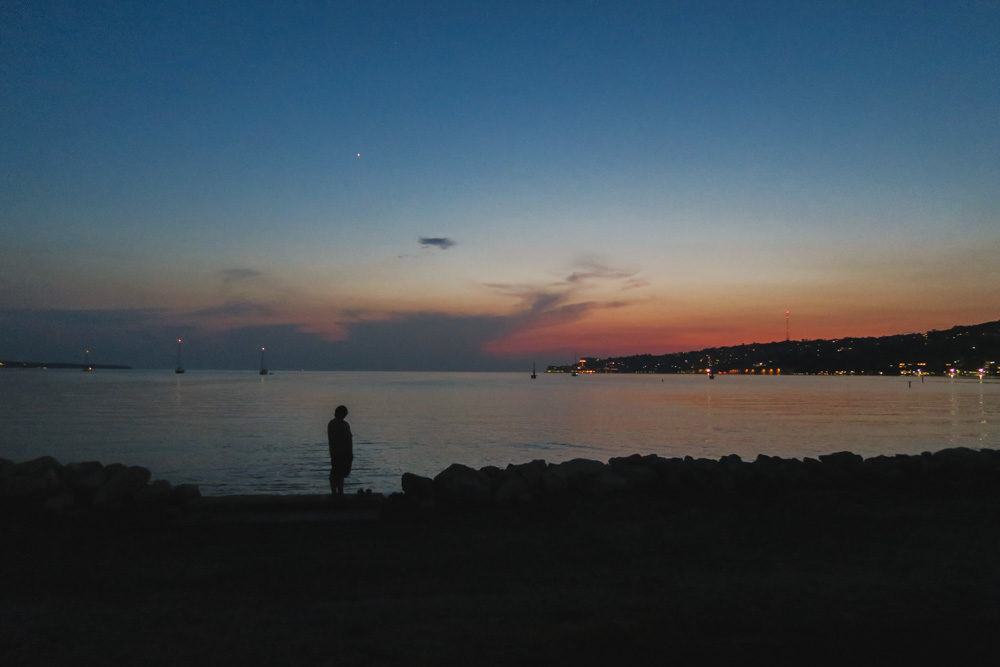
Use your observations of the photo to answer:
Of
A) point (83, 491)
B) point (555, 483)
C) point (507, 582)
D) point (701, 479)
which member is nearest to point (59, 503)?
point (83, 491)

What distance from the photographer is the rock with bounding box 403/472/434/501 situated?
33.5 ft

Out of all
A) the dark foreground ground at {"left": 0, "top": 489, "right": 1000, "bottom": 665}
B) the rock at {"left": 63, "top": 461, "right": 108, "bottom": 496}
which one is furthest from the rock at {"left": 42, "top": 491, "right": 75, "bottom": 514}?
the dark foreground ground at {"left": 0, "top": 489, "right": 1000, "bottom": 665}

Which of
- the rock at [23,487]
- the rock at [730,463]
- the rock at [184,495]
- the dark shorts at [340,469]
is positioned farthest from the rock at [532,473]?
the rock at [23,487]

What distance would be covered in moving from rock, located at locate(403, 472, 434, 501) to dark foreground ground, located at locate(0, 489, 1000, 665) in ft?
1.33

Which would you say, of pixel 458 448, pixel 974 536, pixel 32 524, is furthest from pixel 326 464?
pixel 974 536

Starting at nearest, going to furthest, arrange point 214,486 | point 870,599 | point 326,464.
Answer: point 870,599, point 214,486, point 326,464

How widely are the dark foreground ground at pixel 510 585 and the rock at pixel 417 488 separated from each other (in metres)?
0.41

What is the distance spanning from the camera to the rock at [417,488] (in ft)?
33.5

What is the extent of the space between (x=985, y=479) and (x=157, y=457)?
83.8 feet

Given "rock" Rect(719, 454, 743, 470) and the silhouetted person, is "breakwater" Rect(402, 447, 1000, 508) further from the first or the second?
the silhouetted person

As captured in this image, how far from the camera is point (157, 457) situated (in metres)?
25.7

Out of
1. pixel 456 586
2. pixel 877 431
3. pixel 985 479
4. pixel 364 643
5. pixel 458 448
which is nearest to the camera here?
pixel 364 643

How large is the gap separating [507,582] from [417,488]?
11.8 feet

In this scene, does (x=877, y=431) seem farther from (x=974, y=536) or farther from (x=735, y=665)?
(x=735, y=665)
